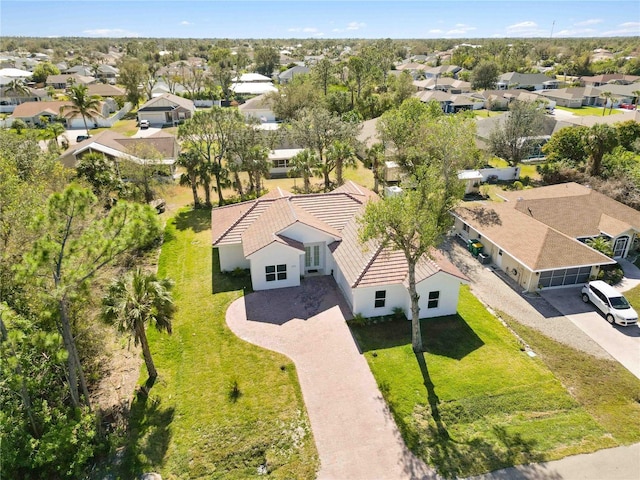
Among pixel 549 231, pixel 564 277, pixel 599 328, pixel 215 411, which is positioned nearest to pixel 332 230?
pixel 215 411

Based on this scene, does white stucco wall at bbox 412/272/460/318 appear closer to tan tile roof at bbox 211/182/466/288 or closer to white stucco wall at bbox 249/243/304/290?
tan tile roof at bbox 211/182/466/288

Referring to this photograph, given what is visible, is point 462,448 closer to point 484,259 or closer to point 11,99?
point 484,259

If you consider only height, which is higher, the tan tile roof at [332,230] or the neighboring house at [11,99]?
the neighboring house at [11,99]

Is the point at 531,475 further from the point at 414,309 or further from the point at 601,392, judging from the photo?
the point at 414,309

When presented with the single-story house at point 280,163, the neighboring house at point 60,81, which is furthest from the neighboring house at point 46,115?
the single-story house at point 280,163

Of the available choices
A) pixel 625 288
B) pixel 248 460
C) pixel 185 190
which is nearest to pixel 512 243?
pixel 625 288

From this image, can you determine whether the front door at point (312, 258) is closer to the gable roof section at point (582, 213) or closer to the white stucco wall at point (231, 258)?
the white stucco wall at point (231, 258)
